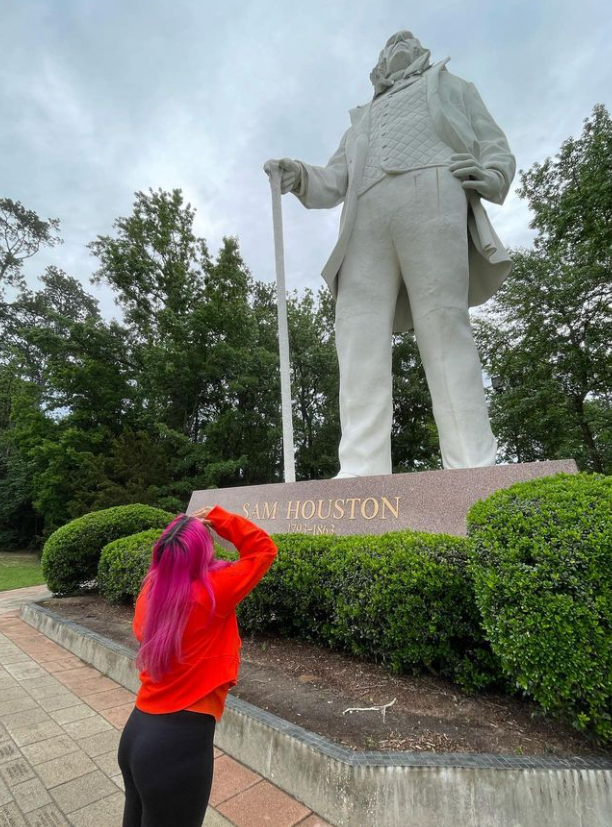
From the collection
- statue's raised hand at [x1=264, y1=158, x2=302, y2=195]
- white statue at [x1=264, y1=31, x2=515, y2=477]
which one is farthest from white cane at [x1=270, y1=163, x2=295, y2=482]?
white statue at [x1=264, y1=31, x2=515, y2=477]

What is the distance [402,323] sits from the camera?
502 cm

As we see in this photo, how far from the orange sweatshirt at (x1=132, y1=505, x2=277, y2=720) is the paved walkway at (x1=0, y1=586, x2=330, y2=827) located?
34.6 inches

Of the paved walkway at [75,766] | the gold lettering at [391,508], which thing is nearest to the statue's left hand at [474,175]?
the gold lettering at [391,508]

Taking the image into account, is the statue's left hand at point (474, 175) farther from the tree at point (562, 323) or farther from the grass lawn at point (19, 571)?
the grass lawn at point (19, 571)

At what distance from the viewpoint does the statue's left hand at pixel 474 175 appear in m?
4.21

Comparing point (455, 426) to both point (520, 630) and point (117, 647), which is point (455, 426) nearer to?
point (520, 630)

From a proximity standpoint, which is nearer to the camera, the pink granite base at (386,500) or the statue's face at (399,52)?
the pink granite base at (386,500)

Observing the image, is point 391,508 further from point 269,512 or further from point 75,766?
point 75,766

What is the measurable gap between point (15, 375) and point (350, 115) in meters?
21.9

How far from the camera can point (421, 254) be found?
14.1 ft

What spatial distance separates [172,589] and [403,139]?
4618mm

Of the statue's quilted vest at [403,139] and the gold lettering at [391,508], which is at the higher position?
the statue's quilted vest at [403,139]

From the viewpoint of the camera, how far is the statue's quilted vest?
14.3ft

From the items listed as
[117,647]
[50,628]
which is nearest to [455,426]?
[117,647]
